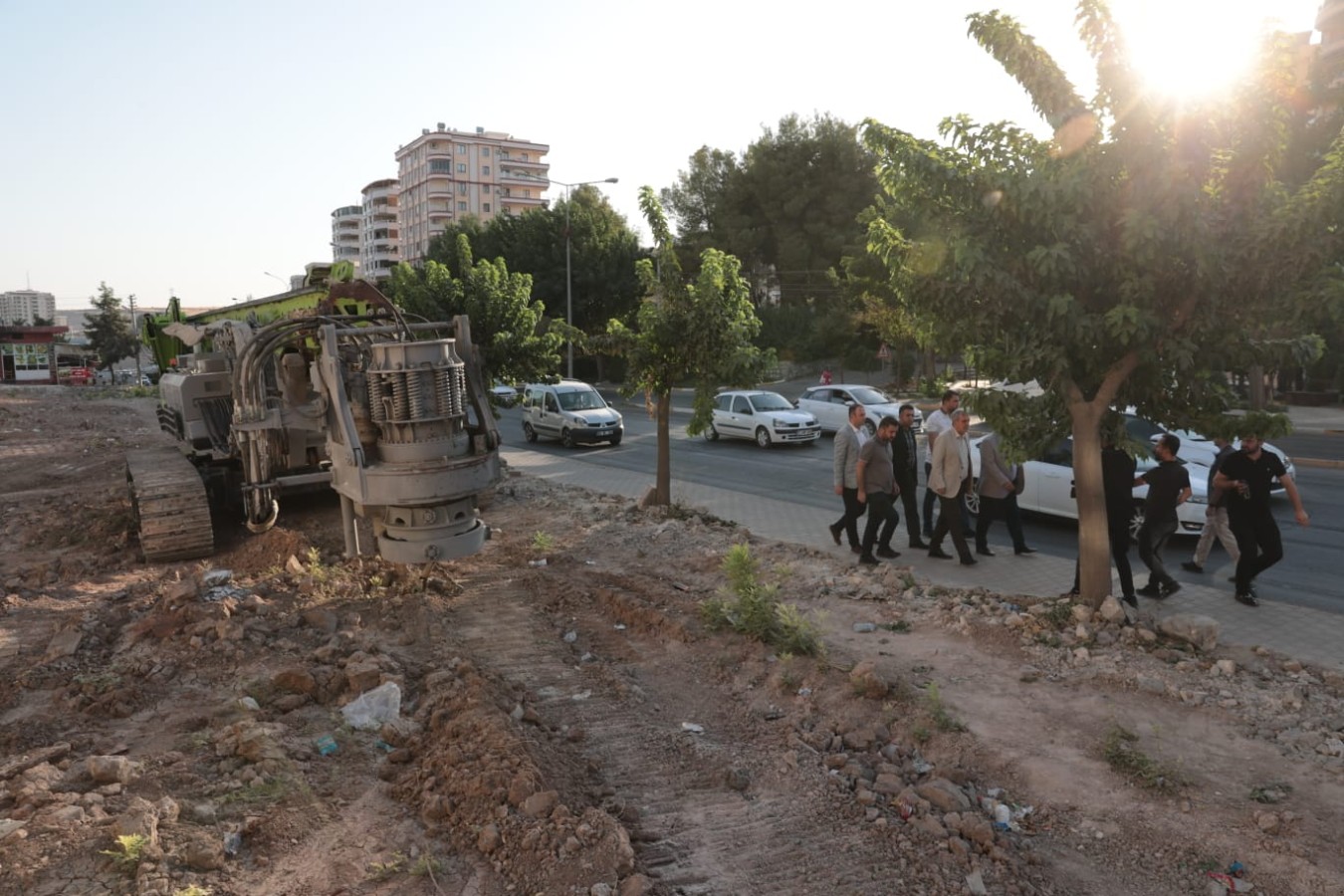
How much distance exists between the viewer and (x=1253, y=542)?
877cm

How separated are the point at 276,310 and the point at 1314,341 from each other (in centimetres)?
1094

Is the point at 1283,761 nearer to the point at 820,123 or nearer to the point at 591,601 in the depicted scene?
the point at 591,601

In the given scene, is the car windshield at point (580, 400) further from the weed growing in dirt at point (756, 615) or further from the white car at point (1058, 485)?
the weed growing in dirt at point (756, 615)

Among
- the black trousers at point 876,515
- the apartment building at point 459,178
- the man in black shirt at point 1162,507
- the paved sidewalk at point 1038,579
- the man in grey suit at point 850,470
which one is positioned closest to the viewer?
the paved sidewalk at point 1038,579

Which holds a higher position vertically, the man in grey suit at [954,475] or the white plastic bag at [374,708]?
the man in grey suit at [954,475]

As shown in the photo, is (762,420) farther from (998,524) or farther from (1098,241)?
(1098,241)

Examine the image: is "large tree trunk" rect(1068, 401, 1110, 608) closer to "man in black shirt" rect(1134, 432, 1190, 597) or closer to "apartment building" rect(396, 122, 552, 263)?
"man in black shirt" rect(1134, 432, 1190, 597)

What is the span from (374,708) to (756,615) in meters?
2.94

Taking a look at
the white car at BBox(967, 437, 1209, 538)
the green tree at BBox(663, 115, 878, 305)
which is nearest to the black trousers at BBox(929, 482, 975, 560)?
the white car at BBox(967, 437, 1209, 538)

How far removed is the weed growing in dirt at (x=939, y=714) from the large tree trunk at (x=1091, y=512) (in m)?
2.48

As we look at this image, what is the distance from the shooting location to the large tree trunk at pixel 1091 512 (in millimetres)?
7924

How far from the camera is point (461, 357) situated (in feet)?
28.8

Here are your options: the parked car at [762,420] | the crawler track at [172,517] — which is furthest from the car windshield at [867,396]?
the crawler track at [172,517]

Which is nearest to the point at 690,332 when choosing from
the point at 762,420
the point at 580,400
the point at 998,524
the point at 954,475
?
the point at 954,475
